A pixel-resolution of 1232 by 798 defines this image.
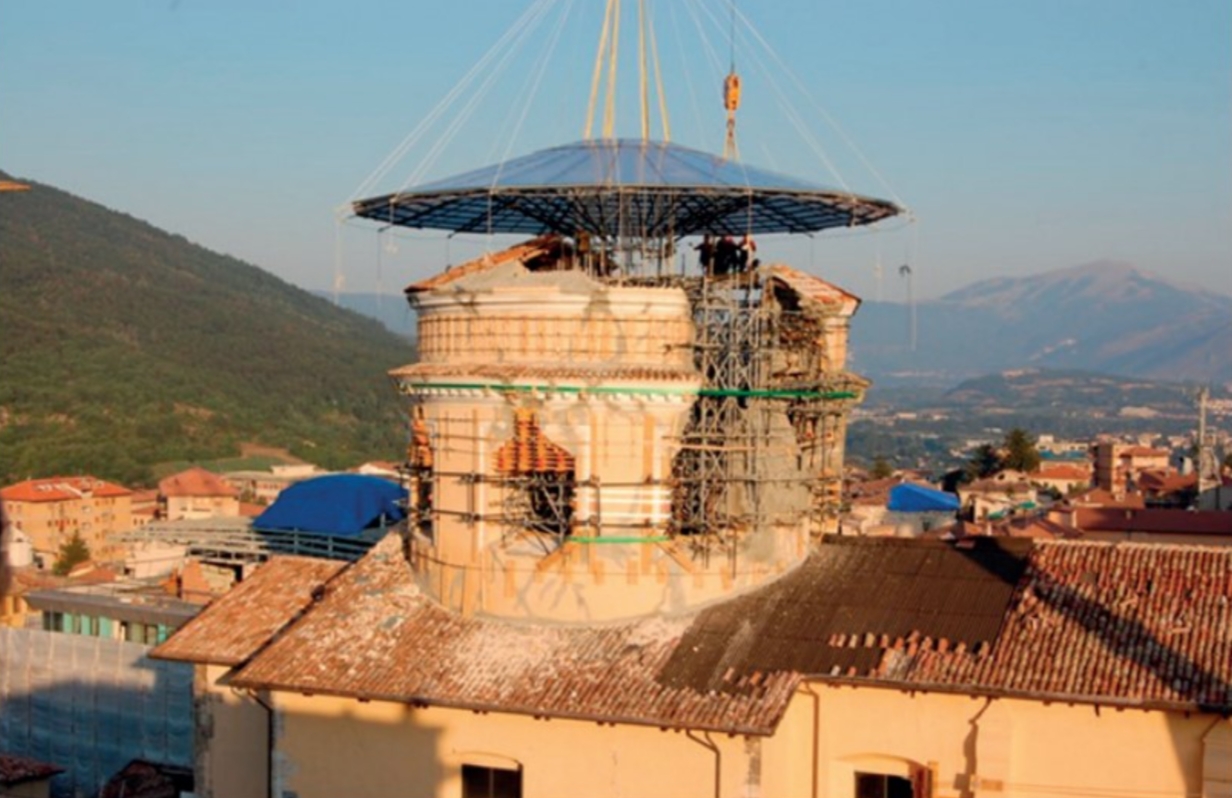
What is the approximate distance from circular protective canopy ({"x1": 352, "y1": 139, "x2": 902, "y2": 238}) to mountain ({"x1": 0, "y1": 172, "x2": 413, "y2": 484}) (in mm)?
79521

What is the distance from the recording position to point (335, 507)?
4003cm

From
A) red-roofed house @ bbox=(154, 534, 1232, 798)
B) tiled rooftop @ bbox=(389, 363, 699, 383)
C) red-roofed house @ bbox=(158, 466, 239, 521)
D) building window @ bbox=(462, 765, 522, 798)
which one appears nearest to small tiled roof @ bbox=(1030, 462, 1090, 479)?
red-roofed house @ bbox=(158, 466, 239, 521)

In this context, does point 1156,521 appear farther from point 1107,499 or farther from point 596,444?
point 596,444

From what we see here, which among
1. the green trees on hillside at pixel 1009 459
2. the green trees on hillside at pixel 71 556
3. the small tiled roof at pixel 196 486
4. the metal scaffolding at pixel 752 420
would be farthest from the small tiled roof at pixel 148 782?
the green trees on hillside at pixel 1009 459

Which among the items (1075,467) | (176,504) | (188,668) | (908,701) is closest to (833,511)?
(908,701)

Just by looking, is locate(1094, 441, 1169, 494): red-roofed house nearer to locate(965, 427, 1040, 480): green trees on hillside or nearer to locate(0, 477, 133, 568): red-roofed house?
locate(965, 427, 1040, 480): green trees on hillside

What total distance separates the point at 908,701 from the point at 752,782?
1948 millimetres

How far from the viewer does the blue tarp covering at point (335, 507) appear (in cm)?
3928

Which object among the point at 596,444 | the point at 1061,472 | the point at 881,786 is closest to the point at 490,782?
the point at 596,444

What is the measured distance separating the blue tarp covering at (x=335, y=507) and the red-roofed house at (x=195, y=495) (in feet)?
119

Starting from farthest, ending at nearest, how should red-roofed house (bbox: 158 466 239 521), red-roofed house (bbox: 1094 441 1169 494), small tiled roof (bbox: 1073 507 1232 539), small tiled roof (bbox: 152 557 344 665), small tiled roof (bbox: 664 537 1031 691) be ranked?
red-roofed house (bbox: 1094 441 1169 494) < red-roofed house (bbox: 158 466 239 521) < small tiled roof (bbox: 1073 507 1232 539) < small tiled roof (bbox: 152 557 344 665) < small tiled roof (bbox: 664 537 1031 691)

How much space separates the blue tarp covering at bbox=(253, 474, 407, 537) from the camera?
39.3 metres

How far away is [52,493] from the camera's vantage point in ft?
271

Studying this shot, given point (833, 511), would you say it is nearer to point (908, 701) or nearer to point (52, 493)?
point (908, 701)
